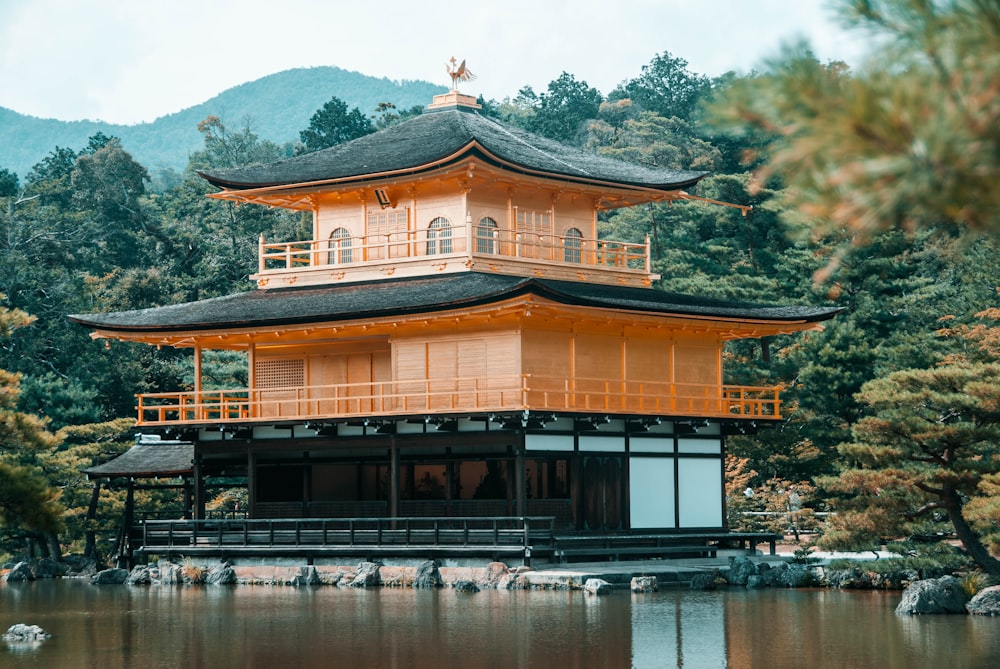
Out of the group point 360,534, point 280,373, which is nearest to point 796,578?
point 360,534

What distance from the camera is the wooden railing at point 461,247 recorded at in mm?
37281

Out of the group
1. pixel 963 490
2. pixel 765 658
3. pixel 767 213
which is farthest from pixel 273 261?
pixel 765 658

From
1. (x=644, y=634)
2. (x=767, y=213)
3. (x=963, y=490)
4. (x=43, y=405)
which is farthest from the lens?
(x=767, y=213)

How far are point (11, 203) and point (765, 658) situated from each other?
58002 millimetres

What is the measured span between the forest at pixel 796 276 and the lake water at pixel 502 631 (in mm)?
2193

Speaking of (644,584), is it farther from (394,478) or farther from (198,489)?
(198,489)

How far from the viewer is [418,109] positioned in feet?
340

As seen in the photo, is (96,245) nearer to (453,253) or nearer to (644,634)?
(453,253)

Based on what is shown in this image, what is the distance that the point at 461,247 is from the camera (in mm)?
37219

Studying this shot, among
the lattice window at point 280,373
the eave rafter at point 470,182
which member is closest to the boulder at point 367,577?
the lattice window at point 280,373

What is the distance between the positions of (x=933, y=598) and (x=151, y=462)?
23.1 meters

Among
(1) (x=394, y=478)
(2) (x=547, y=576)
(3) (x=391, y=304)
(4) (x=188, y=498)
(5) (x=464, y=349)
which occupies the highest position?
(3) (x=391, y=304)

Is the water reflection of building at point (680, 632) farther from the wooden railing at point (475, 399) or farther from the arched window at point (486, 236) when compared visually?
the arched window at point (486, 236)

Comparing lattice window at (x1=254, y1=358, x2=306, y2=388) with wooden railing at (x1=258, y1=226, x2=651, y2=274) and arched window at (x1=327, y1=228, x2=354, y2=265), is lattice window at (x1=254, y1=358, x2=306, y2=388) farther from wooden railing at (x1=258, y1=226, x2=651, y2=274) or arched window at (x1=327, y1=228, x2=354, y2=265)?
arched window at (x1=327, y1=228, x2=354, y2=265)
